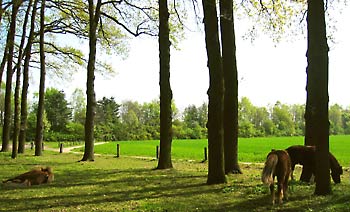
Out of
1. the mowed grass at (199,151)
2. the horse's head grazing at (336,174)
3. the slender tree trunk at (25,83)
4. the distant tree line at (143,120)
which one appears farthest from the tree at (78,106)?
the horse's head grazing at (336,174)

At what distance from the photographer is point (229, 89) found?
1371cm

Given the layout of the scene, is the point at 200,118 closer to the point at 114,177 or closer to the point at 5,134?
the point at 5,134

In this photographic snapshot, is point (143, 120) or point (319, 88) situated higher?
point (143, 120)

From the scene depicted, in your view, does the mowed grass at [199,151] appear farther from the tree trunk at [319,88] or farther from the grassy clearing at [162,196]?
the tree trunk at [319,88]

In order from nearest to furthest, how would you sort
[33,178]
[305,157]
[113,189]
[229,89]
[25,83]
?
[305,157]
[113,189]
[33,178]
[229,89]
[25,83]

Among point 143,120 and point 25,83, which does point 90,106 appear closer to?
point 25,83

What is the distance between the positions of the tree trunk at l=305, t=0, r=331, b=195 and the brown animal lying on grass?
797 cm

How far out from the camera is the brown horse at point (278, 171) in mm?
8094

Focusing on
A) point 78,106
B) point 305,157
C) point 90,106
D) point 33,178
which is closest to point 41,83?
point 90,106

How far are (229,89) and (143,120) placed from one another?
97.9 m

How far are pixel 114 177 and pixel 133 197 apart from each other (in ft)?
14.6

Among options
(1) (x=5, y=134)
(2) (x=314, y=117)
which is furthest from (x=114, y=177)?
(1) (x=5, y=134)

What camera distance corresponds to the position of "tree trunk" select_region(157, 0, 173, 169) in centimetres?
1627

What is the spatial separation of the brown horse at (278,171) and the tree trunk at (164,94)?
26.6 ft
